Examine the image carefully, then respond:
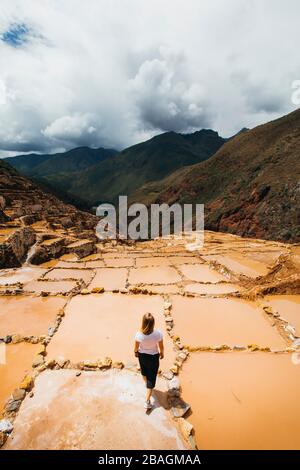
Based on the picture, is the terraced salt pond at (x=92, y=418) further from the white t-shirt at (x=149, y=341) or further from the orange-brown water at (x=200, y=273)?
the orange-brown water at (x=200, y=273)

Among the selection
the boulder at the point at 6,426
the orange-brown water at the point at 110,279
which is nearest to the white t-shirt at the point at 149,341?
the boulder at the point at 6,426

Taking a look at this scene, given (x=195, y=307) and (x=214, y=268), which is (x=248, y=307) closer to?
(x=195, y=307)

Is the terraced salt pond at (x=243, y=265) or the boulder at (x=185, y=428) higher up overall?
the terraced salt pond at (x=243, y=265)

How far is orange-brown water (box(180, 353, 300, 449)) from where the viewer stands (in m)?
4.92

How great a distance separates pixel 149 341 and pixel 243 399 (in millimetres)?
2562

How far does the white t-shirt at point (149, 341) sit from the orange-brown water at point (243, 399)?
5.19ft

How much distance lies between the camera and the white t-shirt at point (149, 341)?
17.2 ft

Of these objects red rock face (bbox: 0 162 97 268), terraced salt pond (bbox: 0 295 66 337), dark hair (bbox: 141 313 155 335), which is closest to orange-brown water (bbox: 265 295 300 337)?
dark hair (bbox: 141 313 155 335)

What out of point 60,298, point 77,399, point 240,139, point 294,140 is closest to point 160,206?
point 240,139

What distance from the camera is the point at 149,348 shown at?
5305 mm

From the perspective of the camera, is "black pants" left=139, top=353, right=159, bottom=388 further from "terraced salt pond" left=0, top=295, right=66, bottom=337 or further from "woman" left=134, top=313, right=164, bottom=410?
"terraced salt pond" left=0, top=295, right=66, bottom=337

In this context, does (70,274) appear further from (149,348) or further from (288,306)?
(149,348)

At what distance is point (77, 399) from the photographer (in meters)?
5.63
